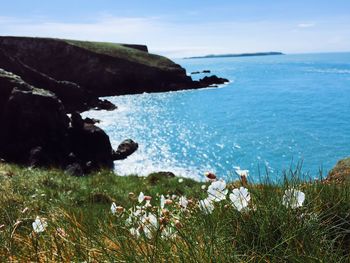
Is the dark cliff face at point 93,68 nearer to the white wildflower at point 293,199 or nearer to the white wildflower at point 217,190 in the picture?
the white wildflower at point 217,190

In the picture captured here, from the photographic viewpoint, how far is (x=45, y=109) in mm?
40000

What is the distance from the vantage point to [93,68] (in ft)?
393

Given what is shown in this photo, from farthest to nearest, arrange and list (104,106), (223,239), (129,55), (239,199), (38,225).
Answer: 1. (129,55)
2. (104,106)
3. (239,199)
4. (223,239)
5. (38,225)

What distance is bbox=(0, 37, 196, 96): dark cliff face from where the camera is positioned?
118 m

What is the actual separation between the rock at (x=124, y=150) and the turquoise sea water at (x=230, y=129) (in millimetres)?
762

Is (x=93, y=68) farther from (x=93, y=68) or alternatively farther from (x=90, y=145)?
(x=90, y=145)

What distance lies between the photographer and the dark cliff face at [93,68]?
385 feet

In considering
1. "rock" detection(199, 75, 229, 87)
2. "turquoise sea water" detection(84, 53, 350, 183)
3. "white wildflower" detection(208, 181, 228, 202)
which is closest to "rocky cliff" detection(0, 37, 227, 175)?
"rock" detection(199, 75, 229, 87)

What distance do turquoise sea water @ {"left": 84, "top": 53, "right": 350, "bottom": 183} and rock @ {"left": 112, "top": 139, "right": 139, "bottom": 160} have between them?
0.76 m

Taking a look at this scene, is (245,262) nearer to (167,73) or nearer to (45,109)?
(45,109)

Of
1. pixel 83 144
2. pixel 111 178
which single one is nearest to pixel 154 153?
pixel 83 144

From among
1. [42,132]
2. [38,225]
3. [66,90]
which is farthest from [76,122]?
[38,225]

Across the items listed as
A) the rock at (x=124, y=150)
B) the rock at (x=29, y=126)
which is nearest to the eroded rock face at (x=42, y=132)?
the rock at (x=29, y=126)

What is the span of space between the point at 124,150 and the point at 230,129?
26.6 metres
